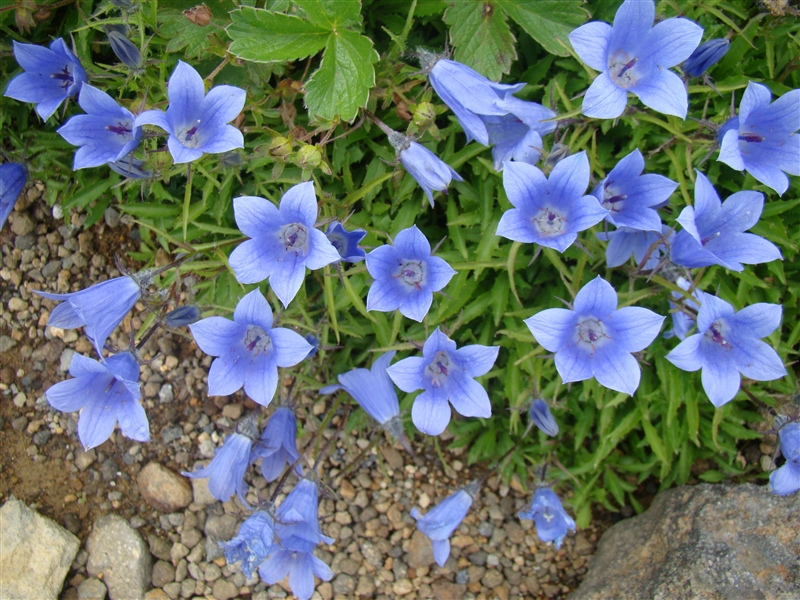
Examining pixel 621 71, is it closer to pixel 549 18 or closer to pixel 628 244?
pixel 549 18

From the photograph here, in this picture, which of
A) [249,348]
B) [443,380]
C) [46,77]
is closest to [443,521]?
[443,380]

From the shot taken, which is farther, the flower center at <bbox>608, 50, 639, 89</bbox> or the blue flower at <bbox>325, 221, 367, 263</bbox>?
the flower center at <bbox>608, 50, 639, 89</bbox>

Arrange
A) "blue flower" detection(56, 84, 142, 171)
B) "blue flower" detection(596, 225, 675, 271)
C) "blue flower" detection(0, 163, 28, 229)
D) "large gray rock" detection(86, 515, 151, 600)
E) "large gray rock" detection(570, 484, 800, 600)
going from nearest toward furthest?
"blue flower" detection(56, 84, 142, 171) < "blue flower" detection(596, 225, 675, 271) < "large gray rock" detection(570, 484, 800, 600) < "blue flower" detection(0, 163, 28, 229) < "large gray rock" detection(86, 515, 151, 600)

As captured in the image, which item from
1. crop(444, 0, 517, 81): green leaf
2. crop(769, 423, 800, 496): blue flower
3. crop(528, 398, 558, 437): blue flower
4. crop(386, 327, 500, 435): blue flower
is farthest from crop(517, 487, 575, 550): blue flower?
crop(444, 0, 517, 81): green leaf

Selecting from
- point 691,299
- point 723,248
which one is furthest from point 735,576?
point 723,248

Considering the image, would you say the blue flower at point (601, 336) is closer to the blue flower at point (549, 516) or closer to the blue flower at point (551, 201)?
the blue flower at point (551, 201)

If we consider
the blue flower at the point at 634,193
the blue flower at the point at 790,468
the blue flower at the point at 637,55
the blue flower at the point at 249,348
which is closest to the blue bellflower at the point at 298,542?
the blue flower at the point at 249,348

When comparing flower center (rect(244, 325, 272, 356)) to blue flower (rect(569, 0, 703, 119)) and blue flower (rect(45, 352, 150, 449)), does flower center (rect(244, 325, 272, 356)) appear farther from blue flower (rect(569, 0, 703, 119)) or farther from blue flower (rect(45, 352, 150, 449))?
blue flower (rect(569, 0, 703, 119))
